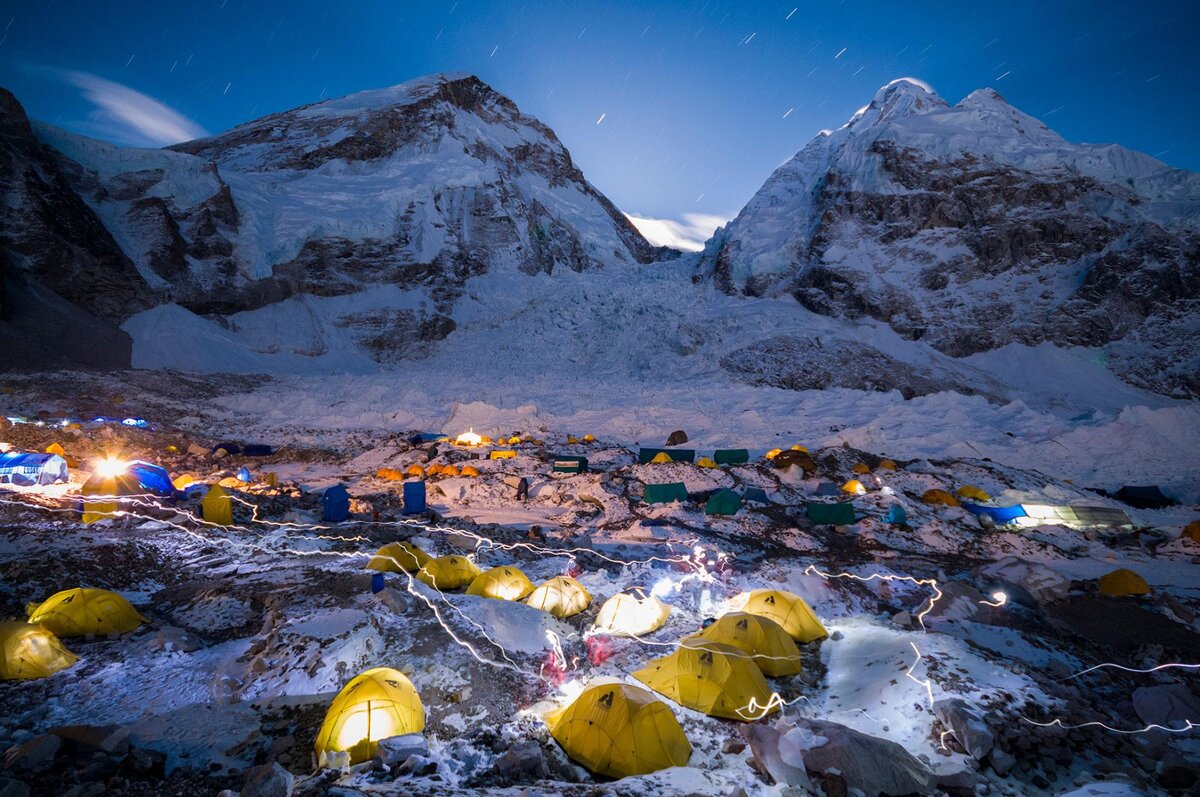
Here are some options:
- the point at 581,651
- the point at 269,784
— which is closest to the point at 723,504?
the point at 581,651

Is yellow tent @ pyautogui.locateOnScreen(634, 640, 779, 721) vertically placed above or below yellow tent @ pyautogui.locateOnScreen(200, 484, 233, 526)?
below

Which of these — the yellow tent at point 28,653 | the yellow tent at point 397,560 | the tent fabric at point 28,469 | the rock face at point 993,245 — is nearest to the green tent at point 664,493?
the yellow tent at point 397,560

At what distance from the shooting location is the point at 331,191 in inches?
1877

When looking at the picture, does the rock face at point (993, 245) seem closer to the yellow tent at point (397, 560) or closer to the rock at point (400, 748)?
the yellow tent at point (397, 560)

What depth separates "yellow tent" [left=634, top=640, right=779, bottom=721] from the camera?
6.25 m

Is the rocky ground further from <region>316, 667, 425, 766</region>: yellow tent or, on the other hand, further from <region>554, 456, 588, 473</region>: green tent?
<region>554, 456, 588, 473</region>: green tent

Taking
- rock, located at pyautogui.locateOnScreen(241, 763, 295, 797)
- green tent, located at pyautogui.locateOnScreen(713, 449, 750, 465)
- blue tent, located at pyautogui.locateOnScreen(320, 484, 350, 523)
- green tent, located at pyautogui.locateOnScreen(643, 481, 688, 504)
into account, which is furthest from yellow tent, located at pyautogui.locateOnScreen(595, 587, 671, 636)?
green tent, located at pyautogui.locateOnScreen(713, 449, 750, 465)

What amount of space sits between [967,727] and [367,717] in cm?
550

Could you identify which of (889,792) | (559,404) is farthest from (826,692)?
(559,404)

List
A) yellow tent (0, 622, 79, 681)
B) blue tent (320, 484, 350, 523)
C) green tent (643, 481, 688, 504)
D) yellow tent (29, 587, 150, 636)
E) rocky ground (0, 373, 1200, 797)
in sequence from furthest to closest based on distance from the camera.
Answer: green tent (643, 481, 688, 504)
blue tent (320, 484, 350, 523)
yellow tent (29, 587, 150, 636)
yellow tent (0, 622, 79, 681)
rocky ground (0, 373, 1200, 797)

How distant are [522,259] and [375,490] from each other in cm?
3823

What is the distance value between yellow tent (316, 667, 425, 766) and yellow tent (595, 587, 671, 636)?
10.5 ft

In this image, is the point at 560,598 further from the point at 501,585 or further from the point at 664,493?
the point at 664,493

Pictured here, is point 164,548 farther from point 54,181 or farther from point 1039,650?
point 54,181
